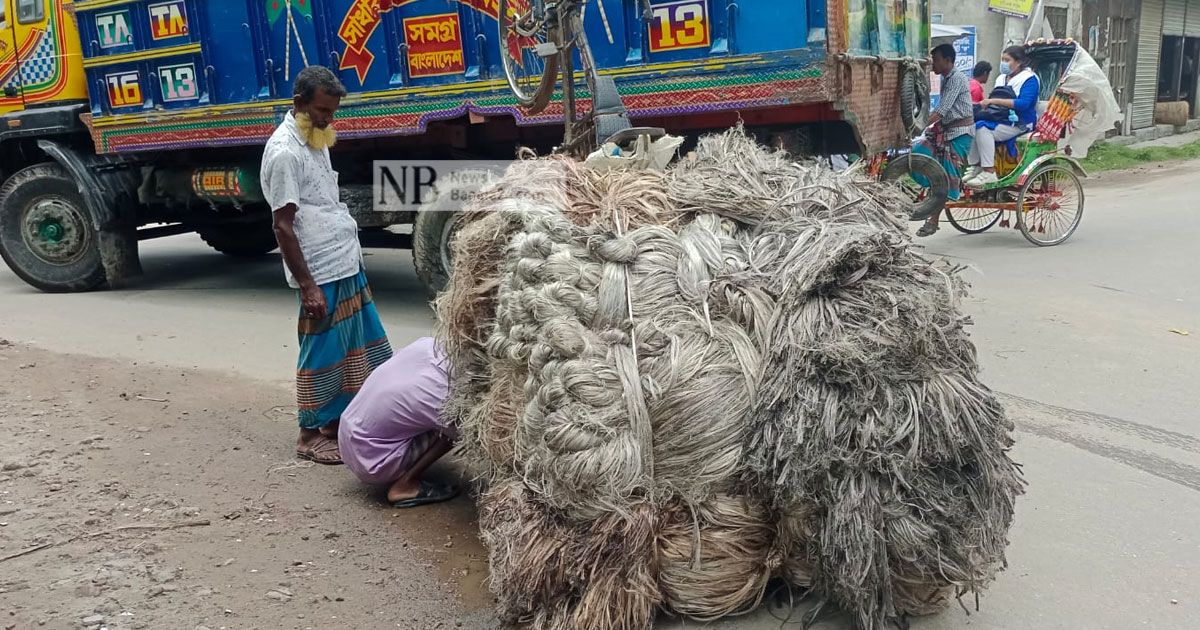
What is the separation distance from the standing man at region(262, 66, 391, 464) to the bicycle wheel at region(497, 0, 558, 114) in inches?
61.4

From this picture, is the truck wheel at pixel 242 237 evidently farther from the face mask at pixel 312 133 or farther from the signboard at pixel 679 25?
the face mask at pixel 312 133

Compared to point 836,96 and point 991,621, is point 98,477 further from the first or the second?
point 836,96

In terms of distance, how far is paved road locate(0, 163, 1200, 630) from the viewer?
2.73 meters

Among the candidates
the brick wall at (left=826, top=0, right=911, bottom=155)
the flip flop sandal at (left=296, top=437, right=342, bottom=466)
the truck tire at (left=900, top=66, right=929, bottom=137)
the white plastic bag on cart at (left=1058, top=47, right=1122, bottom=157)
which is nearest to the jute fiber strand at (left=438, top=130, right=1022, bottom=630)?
the flip flop sandal at (left=296, top=437, right=342, bottom=466)

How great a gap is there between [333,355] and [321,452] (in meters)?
0.42

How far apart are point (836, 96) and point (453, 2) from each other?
2.49 metres

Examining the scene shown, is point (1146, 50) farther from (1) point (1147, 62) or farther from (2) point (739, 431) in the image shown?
(2) point (739, 431)

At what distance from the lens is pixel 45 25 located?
→ 7.24 m

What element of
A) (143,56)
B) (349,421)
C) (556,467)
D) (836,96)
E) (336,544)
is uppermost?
(143,56)

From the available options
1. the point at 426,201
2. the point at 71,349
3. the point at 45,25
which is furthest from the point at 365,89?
the point at 45,25

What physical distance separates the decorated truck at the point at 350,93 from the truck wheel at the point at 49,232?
0.02 m

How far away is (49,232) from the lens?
25.1 feet

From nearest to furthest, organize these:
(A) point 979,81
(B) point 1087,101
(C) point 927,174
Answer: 1. (C) point 927,174
2. (B) point 1087,101
3. (A) point 979,81

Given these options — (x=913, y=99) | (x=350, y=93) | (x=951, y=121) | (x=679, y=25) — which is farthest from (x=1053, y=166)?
(x=350, y=93)
